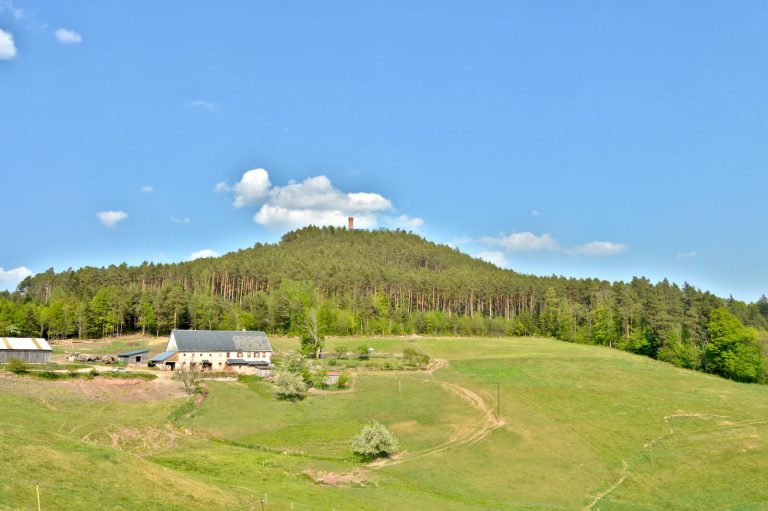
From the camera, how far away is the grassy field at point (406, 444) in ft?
105

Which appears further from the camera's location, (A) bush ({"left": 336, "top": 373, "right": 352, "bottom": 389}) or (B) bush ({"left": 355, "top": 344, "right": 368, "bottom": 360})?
(B) bush ({"left": 355, "top": 344, "right": 368, "bottom": 360})

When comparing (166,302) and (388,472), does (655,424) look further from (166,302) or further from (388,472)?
(166,302)

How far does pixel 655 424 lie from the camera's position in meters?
67.4

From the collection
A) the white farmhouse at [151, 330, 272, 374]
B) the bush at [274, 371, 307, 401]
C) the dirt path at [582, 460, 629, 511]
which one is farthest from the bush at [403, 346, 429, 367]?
the dirt path at [582, 460, 629, 511]

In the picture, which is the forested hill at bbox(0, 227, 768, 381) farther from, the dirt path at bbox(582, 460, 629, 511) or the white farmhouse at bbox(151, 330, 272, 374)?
the dirt path at bbox(582, 460, 629, 511)

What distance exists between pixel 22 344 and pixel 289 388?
50.2m

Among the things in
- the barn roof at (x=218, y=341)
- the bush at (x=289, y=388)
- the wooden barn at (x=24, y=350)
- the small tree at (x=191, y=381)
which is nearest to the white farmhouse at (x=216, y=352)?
the barn roof at (x=218, y=341)

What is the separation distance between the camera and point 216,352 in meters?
104

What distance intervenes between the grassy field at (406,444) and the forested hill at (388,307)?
34574mm

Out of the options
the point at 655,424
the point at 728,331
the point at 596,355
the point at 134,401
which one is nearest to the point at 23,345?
the point at 134,401

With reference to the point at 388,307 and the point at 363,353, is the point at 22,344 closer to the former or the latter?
the point at 363,353

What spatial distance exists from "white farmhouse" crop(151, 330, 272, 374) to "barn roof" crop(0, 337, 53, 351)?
19.1m

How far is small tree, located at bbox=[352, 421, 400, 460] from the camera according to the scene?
56.4 m

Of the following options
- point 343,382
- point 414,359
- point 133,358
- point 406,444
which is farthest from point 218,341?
point 406,444
